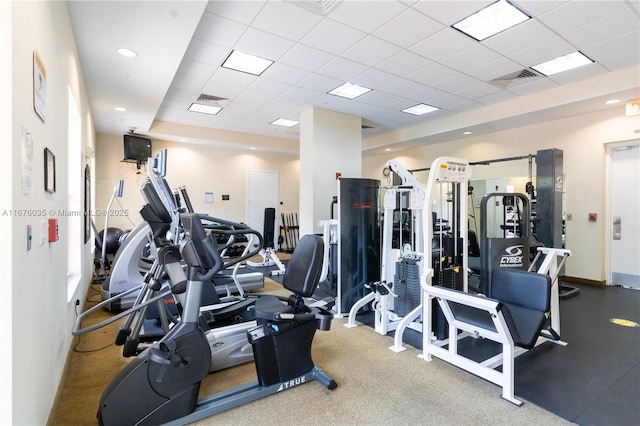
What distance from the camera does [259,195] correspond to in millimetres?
9195

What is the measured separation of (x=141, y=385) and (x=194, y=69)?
3935 mm

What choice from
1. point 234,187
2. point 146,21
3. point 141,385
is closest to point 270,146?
point 234,187

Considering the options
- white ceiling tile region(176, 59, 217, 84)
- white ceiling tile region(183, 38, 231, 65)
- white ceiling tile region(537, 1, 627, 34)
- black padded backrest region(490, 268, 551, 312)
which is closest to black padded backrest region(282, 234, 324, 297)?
black padded backrest region(490, 268, 551, 312)

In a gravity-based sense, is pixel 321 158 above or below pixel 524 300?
above

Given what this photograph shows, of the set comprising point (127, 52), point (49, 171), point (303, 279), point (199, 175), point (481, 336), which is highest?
point (127, 52)

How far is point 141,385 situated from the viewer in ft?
5.90

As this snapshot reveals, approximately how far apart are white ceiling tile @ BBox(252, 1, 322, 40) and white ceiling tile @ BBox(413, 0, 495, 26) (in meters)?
1.02

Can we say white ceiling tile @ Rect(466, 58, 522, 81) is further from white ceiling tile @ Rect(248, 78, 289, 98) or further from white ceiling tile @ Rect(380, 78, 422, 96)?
white ceiling tile @ Rect(248, 78, 289, 98)

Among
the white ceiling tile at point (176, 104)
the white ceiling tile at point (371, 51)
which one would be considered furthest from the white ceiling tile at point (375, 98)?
the white ceiling tile at point (176, 104)

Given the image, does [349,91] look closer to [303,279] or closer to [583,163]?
[303,279]

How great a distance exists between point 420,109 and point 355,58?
2.57 meters

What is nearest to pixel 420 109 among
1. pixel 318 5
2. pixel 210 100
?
pixel 318 5

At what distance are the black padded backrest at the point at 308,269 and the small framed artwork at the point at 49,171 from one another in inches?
64.3

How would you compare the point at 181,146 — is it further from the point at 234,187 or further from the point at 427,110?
the point at 427,110
